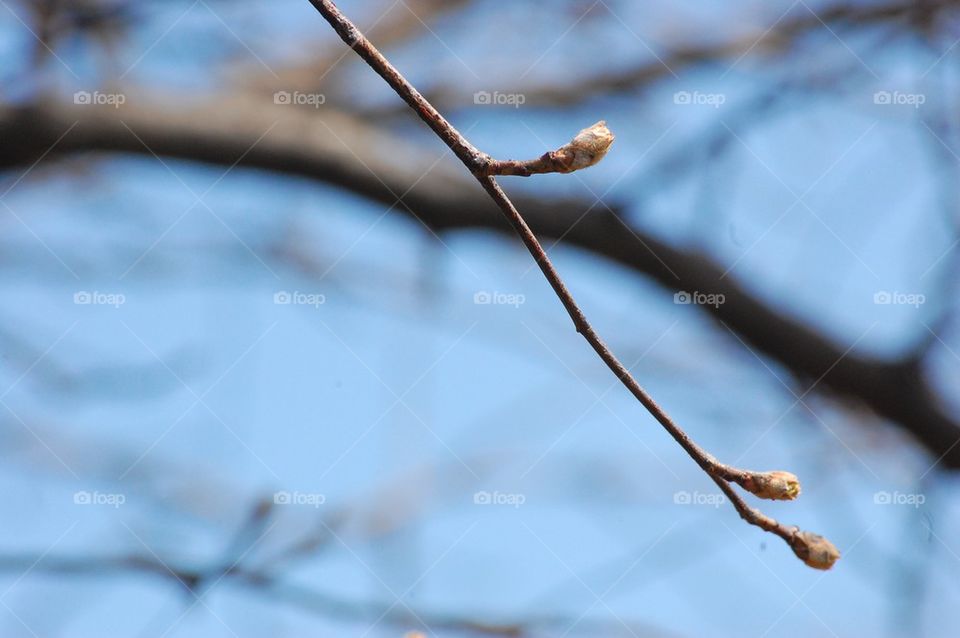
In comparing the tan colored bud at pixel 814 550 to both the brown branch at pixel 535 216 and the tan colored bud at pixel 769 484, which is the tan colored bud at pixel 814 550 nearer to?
the tan colored bud at pixel 769 484

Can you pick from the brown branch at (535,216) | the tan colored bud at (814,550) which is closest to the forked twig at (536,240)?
the tan colored bud at (814,550)

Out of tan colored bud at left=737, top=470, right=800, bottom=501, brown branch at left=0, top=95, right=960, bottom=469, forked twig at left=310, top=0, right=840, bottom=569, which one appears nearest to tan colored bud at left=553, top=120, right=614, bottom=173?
forked twig at left=310, top=0, right=840, bottom=569

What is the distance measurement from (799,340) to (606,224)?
72 centimetres

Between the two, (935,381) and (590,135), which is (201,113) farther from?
(935,381)

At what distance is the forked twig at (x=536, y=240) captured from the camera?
1.21 meters

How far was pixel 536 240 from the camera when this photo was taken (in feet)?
4.15

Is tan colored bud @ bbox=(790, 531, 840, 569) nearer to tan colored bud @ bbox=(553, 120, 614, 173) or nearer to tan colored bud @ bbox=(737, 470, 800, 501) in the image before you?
tan colored bud @ bbox=(737, 470, 800, 501)

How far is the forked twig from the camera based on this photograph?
1210 mm

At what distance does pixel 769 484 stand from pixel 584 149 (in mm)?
544

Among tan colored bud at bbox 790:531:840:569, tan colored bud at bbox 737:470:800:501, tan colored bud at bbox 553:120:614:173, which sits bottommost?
tan colored bud at bbox 790:531:840:569

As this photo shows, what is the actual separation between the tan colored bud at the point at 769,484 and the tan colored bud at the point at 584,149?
0.51m

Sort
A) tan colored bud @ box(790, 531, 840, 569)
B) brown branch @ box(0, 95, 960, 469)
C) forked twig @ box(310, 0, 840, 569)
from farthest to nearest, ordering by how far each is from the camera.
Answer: brown branch @ box(0, 95, 960, 469) < tan colored bud @ box(790, 531, 840, 569) < forked twig @ box(310, 0, 840, 569)

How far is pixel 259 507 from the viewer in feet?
8.44

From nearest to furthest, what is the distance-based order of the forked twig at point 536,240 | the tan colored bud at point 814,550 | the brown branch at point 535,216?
the forked twig at point 536,240 → the tan colored bud at point 814,550 → the brown branch at point 535,216
